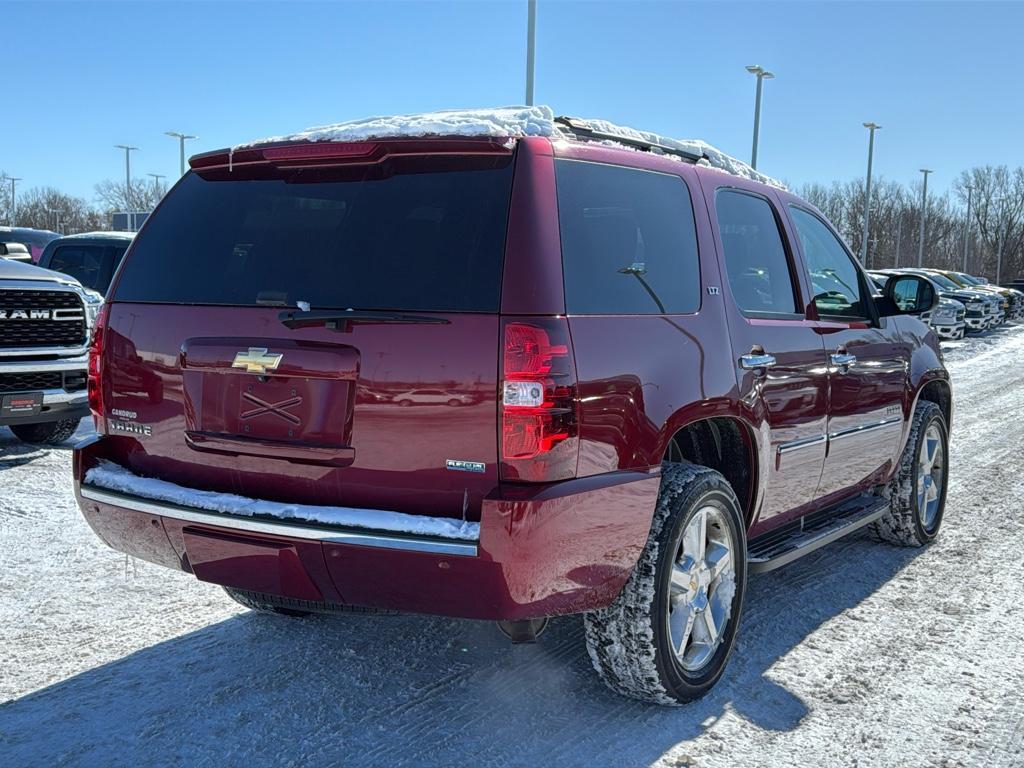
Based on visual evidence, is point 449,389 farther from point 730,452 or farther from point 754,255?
point 754,255

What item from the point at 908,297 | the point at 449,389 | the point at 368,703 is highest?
the point at 908,297

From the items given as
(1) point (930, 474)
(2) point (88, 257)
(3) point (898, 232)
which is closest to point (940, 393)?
(1) point (930, 474)

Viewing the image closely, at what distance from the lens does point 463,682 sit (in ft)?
11.9

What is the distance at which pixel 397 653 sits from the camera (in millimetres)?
3887

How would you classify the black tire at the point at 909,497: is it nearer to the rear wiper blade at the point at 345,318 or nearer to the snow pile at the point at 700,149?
the snow pile at the point at 700,149

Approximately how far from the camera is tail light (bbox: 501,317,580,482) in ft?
9.22

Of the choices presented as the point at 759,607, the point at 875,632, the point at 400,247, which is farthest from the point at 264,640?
the point at 875,632

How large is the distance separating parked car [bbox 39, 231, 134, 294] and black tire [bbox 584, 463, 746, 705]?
990 centimetres

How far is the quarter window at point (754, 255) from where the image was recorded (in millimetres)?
4008

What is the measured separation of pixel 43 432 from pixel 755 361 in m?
6.25

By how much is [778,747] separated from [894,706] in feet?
1.94

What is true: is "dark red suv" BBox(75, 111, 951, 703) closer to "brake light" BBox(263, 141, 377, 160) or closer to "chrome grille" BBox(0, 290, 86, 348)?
"brake light" BBox(263, 141, 377, 160)

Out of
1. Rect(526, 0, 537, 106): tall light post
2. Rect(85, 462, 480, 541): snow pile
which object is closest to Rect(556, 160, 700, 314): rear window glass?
Rect(85, 462, 480, 541): snow pile

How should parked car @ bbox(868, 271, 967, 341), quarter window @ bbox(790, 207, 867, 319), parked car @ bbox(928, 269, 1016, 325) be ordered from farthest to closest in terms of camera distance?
parked car @ bbox(928, 269, 1016, 325)
parked car @ bbox(868, 271, 967, 341)
quarter window @ bbox(790, 207, 867, 319)
